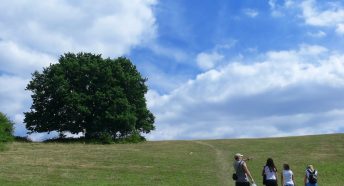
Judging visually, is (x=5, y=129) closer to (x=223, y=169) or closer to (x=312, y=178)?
(x=223, y=169)

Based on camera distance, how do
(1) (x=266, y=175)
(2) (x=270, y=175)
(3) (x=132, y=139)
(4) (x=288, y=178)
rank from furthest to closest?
(3) (x=132, y=139)
(4) (x=288, y=178)
(1) (x=266, y=175)
(2) (x=270, y=175)

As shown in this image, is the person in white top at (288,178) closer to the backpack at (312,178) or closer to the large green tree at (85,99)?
the backpack at (312,178)

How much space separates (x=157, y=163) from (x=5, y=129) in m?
31.0

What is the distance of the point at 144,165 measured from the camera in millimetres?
49312

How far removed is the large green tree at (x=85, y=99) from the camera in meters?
79.5

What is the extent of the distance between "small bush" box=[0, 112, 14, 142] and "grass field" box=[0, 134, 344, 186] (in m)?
2.27

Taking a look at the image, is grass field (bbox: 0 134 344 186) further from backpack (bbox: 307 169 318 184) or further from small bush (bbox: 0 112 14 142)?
backpack (bbox: 307 169 318 184)

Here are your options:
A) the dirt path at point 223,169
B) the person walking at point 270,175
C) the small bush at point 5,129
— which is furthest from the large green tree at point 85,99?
the person walking at point 270,175

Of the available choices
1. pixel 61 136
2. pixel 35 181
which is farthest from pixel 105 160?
pixel 61 136

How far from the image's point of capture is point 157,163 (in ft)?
166

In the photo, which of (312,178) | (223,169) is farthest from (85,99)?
(312,178)

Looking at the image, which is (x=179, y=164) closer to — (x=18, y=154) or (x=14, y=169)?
(x=14, y=169)

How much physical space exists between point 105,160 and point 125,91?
31.8 metres

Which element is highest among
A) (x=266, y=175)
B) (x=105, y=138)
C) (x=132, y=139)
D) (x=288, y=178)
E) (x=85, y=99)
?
(x=85, y=99)
